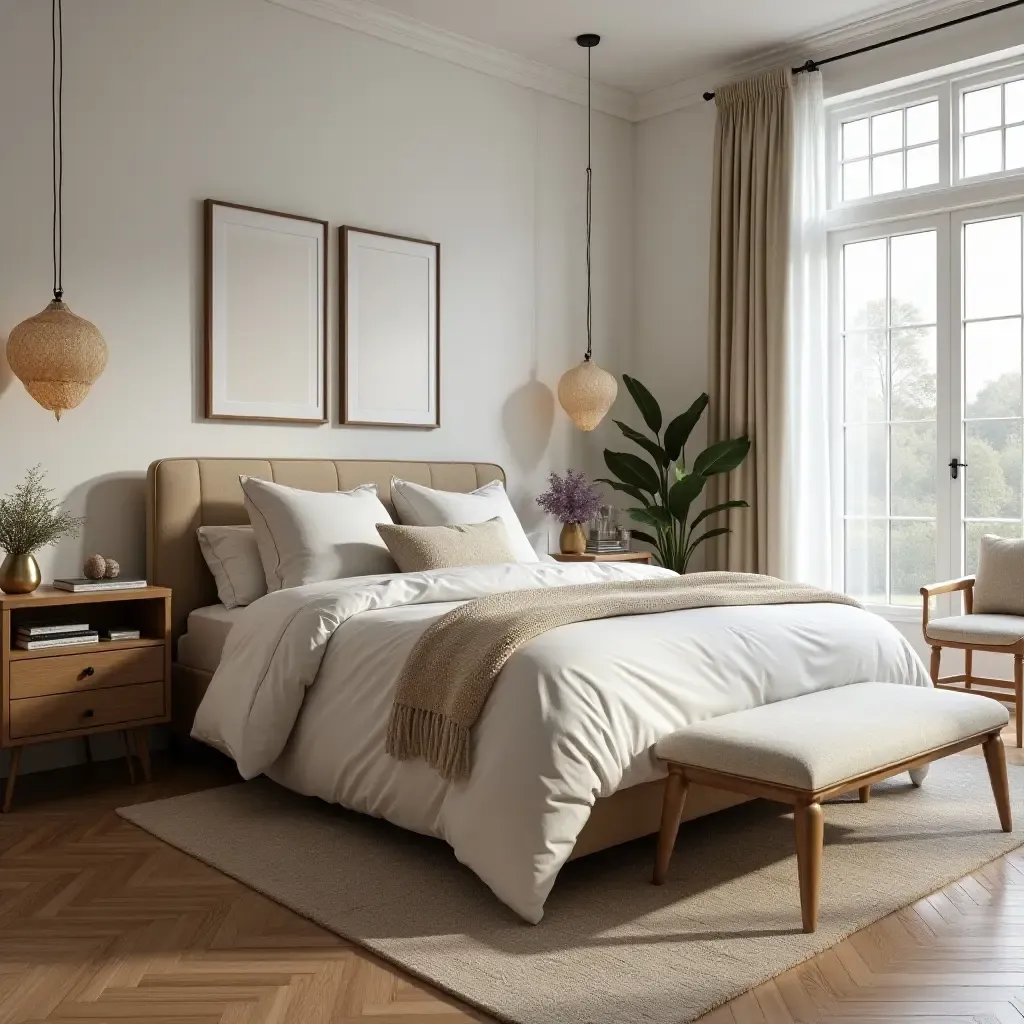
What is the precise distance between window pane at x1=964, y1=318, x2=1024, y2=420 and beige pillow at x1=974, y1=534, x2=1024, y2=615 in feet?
2.06

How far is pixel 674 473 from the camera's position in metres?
5.87

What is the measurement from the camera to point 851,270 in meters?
5.36

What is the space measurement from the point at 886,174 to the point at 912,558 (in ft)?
6.02

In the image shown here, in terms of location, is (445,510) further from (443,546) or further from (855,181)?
(855,181)

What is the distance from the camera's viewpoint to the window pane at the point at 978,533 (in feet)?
→ 15.8

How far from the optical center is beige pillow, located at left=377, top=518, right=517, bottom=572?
388 centimetres

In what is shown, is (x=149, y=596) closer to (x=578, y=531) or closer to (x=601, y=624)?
(x=601, y=624)

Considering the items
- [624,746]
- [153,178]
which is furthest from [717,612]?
[153,178]

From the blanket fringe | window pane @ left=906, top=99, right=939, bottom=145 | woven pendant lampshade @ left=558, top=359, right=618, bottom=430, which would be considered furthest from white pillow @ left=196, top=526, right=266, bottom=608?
window pane @ left=906, top=99, right=939, bottom=145

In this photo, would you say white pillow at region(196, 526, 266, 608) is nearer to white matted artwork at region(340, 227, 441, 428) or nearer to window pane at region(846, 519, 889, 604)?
white matted artwork at region(340, 227, 441, 428)

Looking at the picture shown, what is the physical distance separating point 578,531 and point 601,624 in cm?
246

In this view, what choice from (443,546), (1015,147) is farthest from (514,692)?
(1015,147)

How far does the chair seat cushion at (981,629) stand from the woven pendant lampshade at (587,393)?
1933 mm

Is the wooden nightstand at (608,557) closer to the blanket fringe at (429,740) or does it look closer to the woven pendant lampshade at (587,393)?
the woven pendant lampshade at (587,393)
